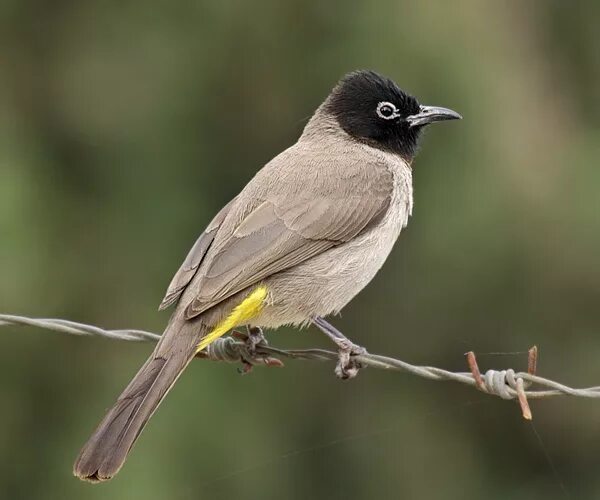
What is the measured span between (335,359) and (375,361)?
0.22 m

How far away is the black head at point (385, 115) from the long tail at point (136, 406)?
1516 millimetres

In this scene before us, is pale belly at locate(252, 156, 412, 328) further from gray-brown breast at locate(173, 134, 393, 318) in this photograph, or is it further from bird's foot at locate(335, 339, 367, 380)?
bird's foot at locate(335, 339, 367, 380)

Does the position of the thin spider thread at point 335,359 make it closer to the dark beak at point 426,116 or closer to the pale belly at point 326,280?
the pale belly at point 326,280

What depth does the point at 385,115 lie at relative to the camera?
5.54 m

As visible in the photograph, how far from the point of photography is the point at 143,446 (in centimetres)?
674

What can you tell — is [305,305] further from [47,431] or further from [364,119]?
[47,431]

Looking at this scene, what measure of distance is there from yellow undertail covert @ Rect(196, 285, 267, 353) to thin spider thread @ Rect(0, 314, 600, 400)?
0.38 feet

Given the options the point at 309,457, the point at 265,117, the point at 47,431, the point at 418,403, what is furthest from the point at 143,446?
the point at 265,117

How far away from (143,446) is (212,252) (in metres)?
2.31

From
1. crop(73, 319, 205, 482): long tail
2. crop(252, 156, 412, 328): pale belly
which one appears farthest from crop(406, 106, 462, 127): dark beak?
crop(73, 319, 205, 482): long tail

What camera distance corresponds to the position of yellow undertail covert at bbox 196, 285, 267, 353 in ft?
14.5

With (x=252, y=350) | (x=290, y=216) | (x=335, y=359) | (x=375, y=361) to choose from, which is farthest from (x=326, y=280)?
(x=375, y=361)

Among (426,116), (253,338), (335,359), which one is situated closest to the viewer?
(335,359)

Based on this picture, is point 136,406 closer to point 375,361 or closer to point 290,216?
point 375,361
